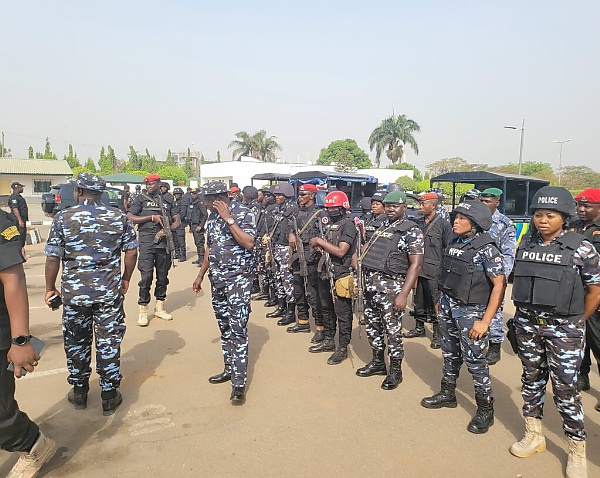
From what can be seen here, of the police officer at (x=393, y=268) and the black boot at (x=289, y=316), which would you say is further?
the black boot at (x=289, y=316)

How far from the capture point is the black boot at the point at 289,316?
19.0 feet

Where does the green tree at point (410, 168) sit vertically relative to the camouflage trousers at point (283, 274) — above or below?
above

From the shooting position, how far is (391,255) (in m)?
3.73

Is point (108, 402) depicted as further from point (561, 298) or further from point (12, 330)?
point (561, 298)

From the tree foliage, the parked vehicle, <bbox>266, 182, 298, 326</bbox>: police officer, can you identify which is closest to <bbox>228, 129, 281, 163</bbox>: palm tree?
the tree foliage

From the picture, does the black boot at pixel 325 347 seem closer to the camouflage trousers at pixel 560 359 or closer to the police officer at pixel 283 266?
the police officer at pixel 283 266

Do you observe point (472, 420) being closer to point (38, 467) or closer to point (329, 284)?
point (329, 284)

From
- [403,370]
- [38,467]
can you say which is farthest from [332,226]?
[38,467]

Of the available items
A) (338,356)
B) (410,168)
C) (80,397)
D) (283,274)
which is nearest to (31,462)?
(80,397)

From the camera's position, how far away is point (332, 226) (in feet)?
14.4

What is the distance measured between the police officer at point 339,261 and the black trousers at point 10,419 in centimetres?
274

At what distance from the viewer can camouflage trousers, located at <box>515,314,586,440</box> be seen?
2.61m

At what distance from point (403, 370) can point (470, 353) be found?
135 cm

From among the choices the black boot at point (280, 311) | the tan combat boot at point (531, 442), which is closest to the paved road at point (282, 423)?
the tan combat boot at point (531, 442)
